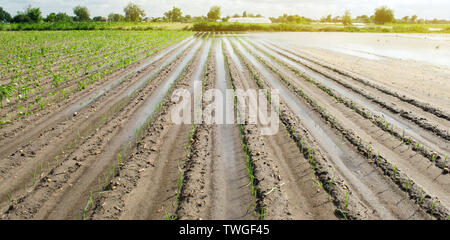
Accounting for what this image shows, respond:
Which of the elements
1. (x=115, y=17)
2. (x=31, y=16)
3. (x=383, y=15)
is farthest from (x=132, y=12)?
(x=383, y=15)

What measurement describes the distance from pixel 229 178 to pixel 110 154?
9.15 feet

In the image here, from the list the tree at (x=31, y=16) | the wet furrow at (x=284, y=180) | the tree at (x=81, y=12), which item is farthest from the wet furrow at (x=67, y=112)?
the tree at (x=81, y=12)

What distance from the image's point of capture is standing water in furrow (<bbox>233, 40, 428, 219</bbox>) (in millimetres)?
4211

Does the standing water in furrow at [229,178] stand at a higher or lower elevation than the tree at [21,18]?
lower

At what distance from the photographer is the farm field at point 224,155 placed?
4.25 metres

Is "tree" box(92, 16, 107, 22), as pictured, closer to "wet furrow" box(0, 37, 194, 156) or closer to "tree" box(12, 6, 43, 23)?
"tree" box(12, 6, 43, 23)

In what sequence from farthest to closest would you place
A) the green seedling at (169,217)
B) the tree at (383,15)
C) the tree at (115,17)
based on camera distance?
the tree at (115,17)
the tree at (383,15)
the green seedling at (169,217)

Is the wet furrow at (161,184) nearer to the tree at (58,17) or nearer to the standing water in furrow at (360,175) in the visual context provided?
the standing water in furrow at (360,175)

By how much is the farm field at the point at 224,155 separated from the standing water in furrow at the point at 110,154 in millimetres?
28

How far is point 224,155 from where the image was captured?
235 inches

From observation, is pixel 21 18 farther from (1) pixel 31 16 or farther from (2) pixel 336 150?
(2) pixel 336 150
